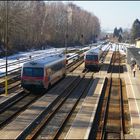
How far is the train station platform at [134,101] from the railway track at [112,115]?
1.16 feet

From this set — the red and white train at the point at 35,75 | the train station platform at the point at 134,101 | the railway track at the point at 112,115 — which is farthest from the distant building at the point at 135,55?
the red and white train at the point at 35,75

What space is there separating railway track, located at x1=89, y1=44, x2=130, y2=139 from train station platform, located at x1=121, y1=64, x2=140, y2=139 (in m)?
0.35

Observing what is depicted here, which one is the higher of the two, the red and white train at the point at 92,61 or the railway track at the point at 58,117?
the red and white train at the point at 92,61

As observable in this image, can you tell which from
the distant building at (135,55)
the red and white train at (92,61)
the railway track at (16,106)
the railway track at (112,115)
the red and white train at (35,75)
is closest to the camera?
the railway track at (112,115)

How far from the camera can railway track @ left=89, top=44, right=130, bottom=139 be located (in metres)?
19.9

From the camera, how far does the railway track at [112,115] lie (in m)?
19.9

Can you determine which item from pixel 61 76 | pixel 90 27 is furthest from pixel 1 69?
pixel 90 27

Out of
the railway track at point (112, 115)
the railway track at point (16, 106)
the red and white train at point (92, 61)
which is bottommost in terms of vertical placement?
the railway track at point (112, 115)

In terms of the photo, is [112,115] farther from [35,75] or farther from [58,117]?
[35,75]

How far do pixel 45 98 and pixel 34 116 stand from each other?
5.65 metres

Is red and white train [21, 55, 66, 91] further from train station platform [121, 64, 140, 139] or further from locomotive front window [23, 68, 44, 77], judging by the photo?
train station platform [121, 64, 140, 139]

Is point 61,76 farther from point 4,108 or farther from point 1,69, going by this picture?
point 4,108

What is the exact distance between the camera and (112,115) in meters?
23.9

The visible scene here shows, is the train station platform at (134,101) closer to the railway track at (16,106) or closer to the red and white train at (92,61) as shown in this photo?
the red and white train at (92,61)
